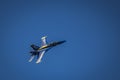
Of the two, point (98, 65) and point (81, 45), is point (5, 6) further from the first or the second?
point (98, 65)

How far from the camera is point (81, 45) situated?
5082 millimetres

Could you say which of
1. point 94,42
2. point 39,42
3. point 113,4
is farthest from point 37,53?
point 113,4

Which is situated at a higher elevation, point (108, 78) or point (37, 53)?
point (37, 53)

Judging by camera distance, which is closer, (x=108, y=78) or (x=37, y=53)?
(x=37, y=53)

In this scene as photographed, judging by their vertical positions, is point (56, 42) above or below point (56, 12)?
below

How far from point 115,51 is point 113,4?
119 cm

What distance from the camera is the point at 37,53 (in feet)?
15.7

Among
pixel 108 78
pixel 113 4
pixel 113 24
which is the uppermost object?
pixel 113 4

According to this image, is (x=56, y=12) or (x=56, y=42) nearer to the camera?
(x=56, y=42)

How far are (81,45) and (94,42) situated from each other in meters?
0.34

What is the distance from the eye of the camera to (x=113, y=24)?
16.8 feet

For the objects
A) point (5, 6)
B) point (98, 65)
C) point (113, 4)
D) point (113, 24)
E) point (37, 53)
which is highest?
point (5, 6)

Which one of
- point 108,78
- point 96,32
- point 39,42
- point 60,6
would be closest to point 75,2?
point 60,6

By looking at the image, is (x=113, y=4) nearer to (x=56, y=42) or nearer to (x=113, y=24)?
(x=113, y=24)
